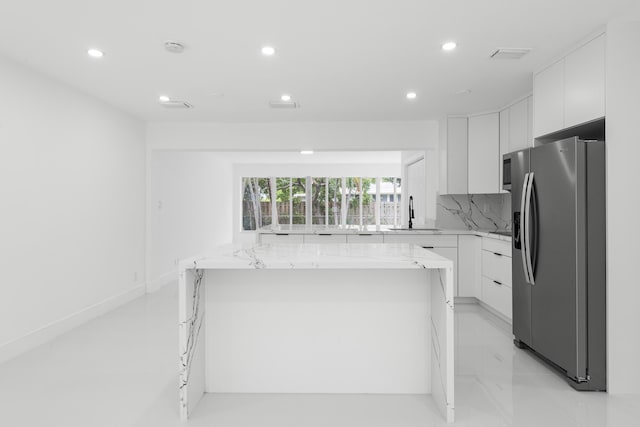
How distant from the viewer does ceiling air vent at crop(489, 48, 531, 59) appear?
3.13 metres

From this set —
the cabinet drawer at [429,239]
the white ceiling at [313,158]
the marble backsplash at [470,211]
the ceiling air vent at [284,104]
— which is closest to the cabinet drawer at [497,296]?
the cabinet drawer at [429,239]

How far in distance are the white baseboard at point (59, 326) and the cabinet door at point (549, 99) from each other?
462 cm

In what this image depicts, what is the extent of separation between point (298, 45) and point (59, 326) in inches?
131

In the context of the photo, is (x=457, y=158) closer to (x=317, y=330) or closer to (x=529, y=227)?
(x=529, y=227)

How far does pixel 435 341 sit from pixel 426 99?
2.95 metres

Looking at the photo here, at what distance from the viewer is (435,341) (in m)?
2.45

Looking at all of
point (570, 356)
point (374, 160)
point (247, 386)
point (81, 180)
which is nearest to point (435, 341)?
point (570, 356)

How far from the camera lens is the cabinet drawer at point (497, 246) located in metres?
4.07

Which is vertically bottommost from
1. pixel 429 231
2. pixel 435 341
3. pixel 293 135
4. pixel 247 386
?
pixel 247 386

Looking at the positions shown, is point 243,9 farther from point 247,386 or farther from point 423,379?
point 423,379

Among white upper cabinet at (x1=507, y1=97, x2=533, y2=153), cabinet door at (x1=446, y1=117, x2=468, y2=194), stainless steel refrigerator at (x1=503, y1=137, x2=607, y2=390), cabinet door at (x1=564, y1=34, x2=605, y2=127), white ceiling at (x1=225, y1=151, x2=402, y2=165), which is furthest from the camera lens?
white ceiling at (x1=225, y1=151, x2=402, y2=165)

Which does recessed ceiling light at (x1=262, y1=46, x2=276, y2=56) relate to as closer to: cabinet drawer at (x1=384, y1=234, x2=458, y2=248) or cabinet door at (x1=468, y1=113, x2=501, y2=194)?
cabinet drawer at (x1=384, y1=234, x2=458, y2=248)

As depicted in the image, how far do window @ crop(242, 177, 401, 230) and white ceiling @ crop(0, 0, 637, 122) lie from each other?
7549mm

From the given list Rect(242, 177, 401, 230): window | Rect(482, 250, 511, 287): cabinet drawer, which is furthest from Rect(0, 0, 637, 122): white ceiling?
Rect(242, 177, 401, 230): window
